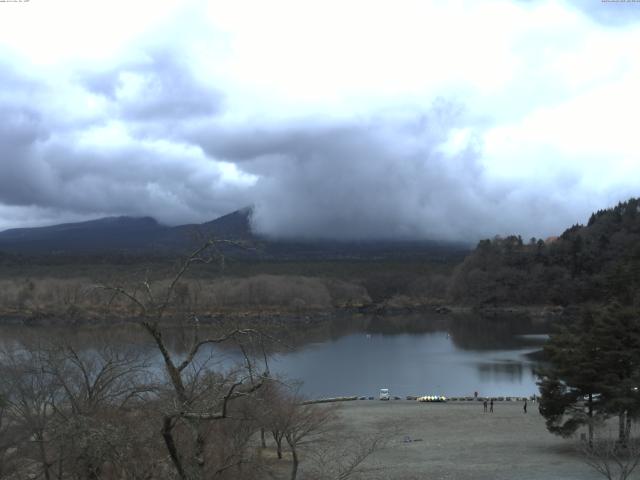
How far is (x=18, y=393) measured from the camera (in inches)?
601

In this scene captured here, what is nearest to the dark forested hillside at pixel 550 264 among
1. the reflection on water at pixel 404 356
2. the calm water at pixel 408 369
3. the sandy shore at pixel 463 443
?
the reflection on water at pixel 404 356

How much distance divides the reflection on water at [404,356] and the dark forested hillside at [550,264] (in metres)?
32.5

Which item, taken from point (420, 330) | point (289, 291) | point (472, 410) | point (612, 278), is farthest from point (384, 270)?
point (472, 410)

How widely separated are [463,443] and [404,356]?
38555mm

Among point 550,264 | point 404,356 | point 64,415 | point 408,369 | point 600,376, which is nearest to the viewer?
point 64,415

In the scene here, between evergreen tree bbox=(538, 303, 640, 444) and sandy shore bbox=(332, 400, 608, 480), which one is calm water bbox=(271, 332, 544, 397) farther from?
evergreen tree bbox=(538, 303, 640, 444)

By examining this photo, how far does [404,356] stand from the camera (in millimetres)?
67688

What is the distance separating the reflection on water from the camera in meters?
48.0

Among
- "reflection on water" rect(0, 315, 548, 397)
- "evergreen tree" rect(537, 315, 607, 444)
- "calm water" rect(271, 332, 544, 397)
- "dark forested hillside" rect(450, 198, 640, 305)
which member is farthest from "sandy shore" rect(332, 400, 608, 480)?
"dark forested hillside" rect(450, 198, 640, 305)

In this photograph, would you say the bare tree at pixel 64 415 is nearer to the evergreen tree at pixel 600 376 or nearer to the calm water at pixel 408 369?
the evergreen tree at pixel 600 376

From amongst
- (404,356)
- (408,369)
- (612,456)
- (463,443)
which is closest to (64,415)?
(612,456)

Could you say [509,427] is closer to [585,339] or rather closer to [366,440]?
[366,440]

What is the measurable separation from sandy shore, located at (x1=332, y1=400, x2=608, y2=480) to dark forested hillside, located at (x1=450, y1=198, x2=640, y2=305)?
9099 cm

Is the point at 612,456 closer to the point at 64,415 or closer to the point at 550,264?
the point at 64,415
